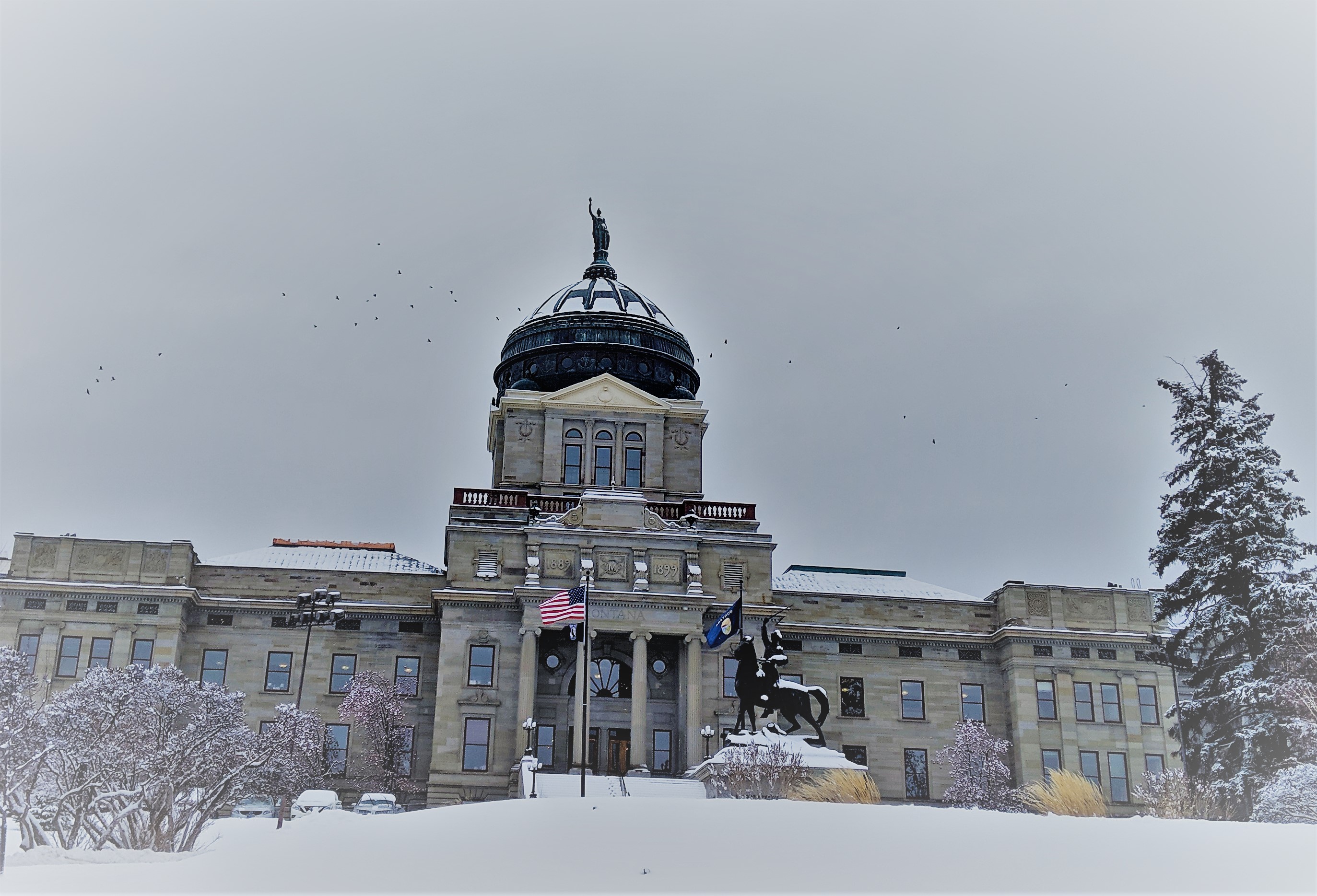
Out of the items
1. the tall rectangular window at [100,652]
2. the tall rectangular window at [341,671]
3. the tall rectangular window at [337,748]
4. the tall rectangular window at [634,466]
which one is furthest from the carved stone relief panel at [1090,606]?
the tall rectangular window at [100,652]

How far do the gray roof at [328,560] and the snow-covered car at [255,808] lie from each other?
42.0 feet

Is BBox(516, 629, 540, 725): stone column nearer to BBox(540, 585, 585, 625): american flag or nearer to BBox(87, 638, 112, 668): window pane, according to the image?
BBox(540, 585, 585, 625): american flag

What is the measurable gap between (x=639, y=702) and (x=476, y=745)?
6.59 metres

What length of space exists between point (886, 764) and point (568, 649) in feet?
48.2

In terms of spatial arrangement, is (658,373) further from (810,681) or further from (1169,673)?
(1169,673)

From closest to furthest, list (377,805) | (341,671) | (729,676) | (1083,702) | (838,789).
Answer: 1. (838,789)
2. (377,805)
3. (729,676)
4. (341,671)
5. (1083,702)

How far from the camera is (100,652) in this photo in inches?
2115

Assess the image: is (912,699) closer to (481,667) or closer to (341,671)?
(481,667)

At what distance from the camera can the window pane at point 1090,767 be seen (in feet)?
185

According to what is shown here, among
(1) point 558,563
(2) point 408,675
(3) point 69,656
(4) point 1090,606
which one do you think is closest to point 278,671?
(2) point 408,675

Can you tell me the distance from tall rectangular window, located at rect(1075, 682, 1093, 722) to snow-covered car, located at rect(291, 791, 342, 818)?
31170mm

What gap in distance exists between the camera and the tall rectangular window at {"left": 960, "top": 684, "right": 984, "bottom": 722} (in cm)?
5853

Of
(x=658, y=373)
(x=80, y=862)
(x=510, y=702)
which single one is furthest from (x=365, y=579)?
(x=80, y=862)

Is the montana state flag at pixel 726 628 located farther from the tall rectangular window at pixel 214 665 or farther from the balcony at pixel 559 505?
the tall rectangular window at pixel 214 665
